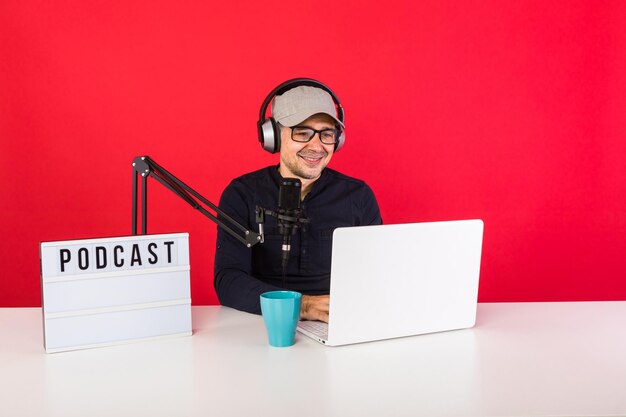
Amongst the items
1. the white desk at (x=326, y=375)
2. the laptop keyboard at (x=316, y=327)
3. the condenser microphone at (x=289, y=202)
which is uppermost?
the condenser microphone at (x=289, y=202)

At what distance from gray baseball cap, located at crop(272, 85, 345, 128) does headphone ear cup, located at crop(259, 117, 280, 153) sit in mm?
37

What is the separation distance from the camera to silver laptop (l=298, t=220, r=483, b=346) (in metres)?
1.45

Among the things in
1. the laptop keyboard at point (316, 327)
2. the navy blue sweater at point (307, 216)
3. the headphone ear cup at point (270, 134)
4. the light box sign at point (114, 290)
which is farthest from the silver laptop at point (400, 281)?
the headphone ear cup at point (270, 134)

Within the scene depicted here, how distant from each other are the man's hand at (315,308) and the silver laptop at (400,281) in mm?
31

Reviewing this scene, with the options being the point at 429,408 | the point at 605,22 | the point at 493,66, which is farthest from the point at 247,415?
the point at 605,22

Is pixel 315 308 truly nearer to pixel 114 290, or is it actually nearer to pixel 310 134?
pixel 114 290

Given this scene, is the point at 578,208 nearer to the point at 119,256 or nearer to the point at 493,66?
the point at 493,66

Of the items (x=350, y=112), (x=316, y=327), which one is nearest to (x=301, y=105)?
(x=316, y=327)

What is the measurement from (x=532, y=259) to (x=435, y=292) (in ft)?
6.87

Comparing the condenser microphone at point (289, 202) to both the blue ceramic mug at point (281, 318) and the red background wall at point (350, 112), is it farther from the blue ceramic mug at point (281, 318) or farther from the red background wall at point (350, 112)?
the red background wall at point (350, 112)

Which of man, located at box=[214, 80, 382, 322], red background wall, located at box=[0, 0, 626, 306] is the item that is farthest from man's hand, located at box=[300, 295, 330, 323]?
red background wall, located at box=[0, 0, 626, 306]

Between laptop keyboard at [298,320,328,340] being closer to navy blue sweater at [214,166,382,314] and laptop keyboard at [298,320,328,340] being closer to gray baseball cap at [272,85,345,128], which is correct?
navy blue sweater at [214,166,382,314]

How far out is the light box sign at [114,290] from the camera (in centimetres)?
147

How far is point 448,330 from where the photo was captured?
1632 mm
